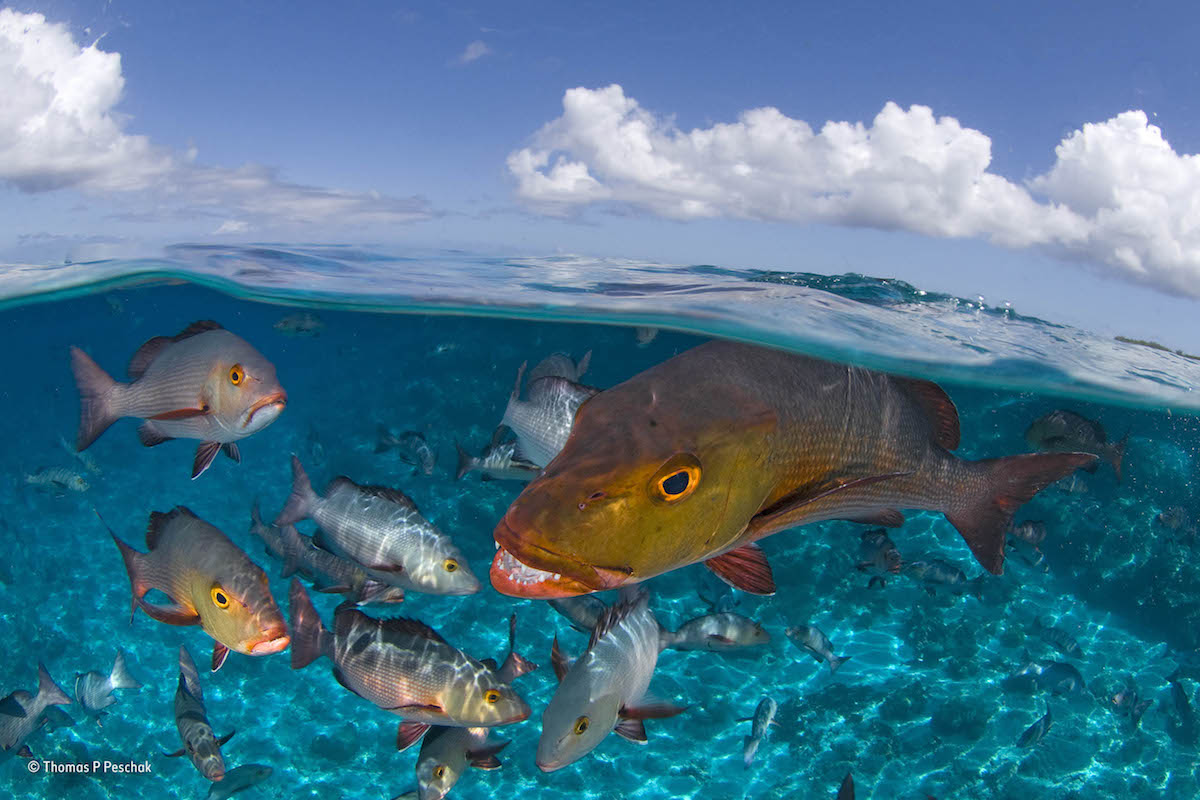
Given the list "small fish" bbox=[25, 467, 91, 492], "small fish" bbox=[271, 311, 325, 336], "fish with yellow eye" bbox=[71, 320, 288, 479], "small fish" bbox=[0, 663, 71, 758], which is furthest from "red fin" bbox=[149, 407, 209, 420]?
"small fish" bbox=[25, 467, 91, 492]

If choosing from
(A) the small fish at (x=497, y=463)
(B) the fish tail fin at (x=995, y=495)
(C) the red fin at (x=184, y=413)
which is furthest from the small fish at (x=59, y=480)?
(B) the fish tail fin at (x=995, y=495)

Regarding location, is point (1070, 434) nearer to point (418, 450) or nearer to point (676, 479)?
point (676, 479)

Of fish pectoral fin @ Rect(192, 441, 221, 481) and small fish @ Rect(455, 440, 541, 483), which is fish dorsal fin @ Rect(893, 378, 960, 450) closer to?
fish pectoral fin @ Rect(192, 441, 221, 481)

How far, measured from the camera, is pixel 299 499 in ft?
17.5

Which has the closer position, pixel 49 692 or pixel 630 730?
pixel 630 730

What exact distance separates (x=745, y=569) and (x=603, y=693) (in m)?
2.48

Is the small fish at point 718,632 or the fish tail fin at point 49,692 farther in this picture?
the fish tail fin at point 49,692

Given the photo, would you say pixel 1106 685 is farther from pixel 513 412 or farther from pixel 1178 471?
pixel 513 412

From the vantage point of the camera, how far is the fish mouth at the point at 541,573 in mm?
1387

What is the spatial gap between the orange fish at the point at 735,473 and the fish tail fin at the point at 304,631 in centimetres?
346

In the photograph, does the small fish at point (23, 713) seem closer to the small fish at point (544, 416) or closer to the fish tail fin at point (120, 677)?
the fish tail fin at point (120, 677)

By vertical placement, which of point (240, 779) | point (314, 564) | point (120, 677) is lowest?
point (240, 779)

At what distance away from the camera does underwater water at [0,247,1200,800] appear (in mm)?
9695

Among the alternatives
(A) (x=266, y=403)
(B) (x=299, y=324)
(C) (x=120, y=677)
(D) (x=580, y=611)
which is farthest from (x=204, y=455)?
(B) (x=299, y=324)
